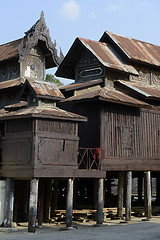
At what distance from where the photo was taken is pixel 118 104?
25.2 meters

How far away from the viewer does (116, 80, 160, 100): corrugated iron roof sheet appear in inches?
1027

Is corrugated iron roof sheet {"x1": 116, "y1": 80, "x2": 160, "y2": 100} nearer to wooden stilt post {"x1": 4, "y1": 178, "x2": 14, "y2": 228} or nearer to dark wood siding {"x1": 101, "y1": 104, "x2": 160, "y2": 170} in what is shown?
dark wood siding {"x1": 101, "y1": 104, "x2": 160, "y2": 170}

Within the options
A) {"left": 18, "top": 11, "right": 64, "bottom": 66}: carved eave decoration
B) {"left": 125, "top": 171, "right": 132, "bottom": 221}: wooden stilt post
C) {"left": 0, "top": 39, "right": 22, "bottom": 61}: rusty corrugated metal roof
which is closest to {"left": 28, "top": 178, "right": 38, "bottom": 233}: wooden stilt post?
{"left": 125, "top": 171, "right": 132, "bottom": 221}: wooden stilt post

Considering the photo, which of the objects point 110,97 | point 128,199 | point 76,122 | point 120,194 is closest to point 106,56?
point 110,97

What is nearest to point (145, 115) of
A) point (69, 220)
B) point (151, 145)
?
point (151, 145)

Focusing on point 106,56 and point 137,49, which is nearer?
point 106,56

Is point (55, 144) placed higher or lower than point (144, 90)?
lower

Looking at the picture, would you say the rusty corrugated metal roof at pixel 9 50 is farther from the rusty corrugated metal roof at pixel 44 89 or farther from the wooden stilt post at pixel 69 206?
the wooden stilt post at pixel 69 206

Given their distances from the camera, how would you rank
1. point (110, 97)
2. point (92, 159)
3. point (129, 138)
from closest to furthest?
point (92, 159)
point (110, 97)
point (129, 138)

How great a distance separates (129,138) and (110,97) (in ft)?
9.75

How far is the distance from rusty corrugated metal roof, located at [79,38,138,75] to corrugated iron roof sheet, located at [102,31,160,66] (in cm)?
67

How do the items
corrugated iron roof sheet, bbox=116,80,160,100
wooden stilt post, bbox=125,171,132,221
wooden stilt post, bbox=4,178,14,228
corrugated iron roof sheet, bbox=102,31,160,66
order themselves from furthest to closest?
corrugated iron roof sheet, bbox=102,31,160,66 → corrugated iron roof sheet, bbox=116,80,160,100 → wooden stilt post, bbox=125,171,132,221 → wooden stilt post, bbox=4,178,14,228

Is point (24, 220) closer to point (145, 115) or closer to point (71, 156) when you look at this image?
point (71, 156)

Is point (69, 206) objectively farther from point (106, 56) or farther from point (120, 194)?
point (106, 56)
